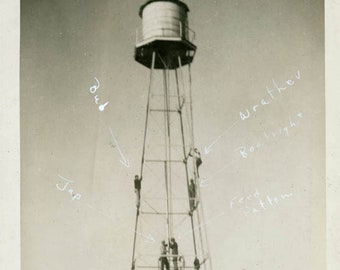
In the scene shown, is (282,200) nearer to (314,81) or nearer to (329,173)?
(329,173)

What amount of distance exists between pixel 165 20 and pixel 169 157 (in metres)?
2.12

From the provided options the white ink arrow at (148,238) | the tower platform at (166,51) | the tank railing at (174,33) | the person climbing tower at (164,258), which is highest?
the tank railing at (174,33)

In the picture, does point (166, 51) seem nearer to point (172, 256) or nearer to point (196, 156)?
point (196, 156)

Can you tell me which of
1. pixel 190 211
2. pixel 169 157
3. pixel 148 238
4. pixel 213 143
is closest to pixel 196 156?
pixel 213 143

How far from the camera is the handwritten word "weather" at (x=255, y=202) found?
8.88m

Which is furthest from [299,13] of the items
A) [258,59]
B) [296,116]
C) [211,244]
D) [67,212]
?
[67,212]

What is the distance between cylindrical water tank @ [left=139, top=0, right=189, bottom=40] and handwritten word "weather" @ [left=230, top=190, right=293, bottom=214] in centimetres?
274

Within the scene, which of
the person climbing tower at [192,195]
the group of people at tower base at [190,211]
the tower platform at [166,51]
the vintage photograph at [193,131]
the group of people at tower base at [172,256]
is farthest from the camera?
the group of people at tower base at [172,256]

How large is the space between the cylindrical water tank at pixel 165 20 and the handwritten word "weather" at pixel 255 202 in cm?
274

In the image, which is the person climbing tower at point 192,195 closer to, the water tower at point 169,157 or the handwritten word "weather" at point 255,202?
the water tower at point 169,157

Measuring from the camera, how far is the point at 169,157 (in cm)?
1012

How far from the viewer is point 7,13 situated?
27.3 feet

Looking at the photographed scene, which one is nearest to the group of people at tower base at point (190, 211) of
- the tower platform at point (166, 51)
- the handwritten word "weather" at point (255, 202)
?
the handwritten word "weather" at point (255, 202)

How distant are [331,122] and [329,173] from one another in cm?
66
